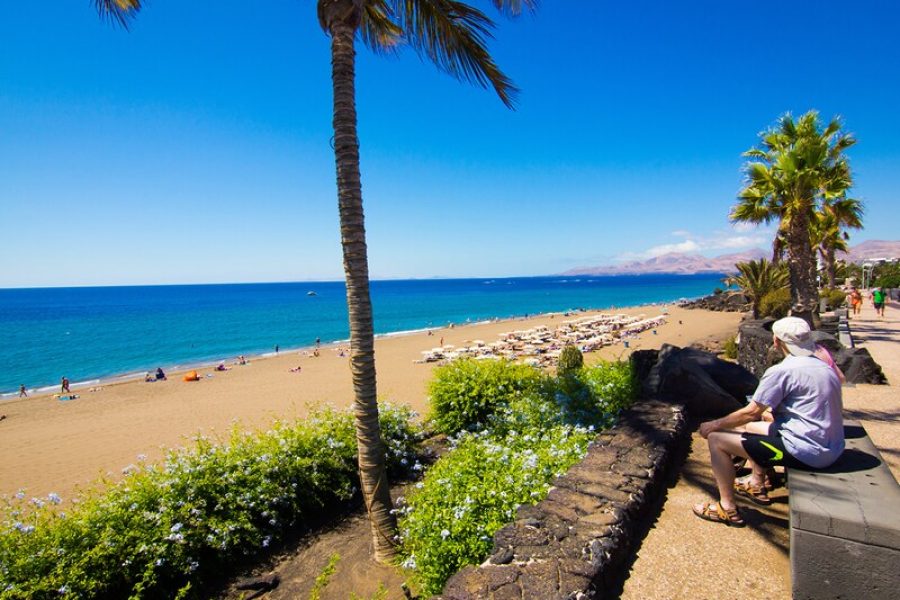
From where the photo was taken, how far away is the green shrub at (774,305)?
18.4 m

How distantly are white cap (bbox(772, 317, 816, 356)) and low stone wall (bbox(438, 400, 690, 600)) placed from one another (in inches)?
66.6

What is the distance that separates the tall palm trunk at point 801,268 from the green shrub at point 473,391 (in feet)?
22.3

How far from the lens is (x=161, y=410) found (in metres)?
16.6

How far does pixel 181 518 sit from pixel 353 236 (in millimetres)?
3823

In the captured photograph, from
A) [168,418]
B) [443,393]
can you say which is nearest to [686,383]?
[443,393]

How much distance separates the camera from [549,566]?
2.80 metres

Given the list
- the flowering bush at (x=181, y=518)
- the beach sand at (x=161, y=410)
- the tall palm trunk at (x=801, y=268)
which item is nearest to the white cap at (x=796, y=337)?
the beach sand at (x=161, y=410)

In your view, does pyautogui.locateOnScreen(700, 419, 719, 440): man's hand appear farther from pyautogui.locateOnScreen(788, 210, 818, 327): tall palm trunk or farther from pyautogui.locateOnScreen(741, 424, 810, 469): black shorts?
pyautogui.locateOnScreen(788, 210, 818, 327): tall palm trunk

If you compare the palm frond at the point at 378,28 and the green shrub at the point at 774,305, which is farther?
the green shrub at the point at 774,305

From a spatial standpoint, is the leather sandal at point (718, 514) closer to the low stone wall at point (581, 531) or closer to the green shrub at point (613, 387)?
the low stone wall at point (581, 531)

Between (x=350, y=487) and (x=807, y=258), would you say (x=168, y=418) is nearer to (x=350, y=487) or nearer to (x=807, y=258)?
(x=350, y=487)

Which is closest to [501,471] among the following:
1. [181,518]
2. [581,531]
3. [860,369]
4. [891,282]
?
[581,531]

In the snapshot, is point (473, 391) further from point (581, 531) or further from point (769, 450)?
point (769, 450)

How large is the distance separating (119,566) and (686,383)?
292 inches
